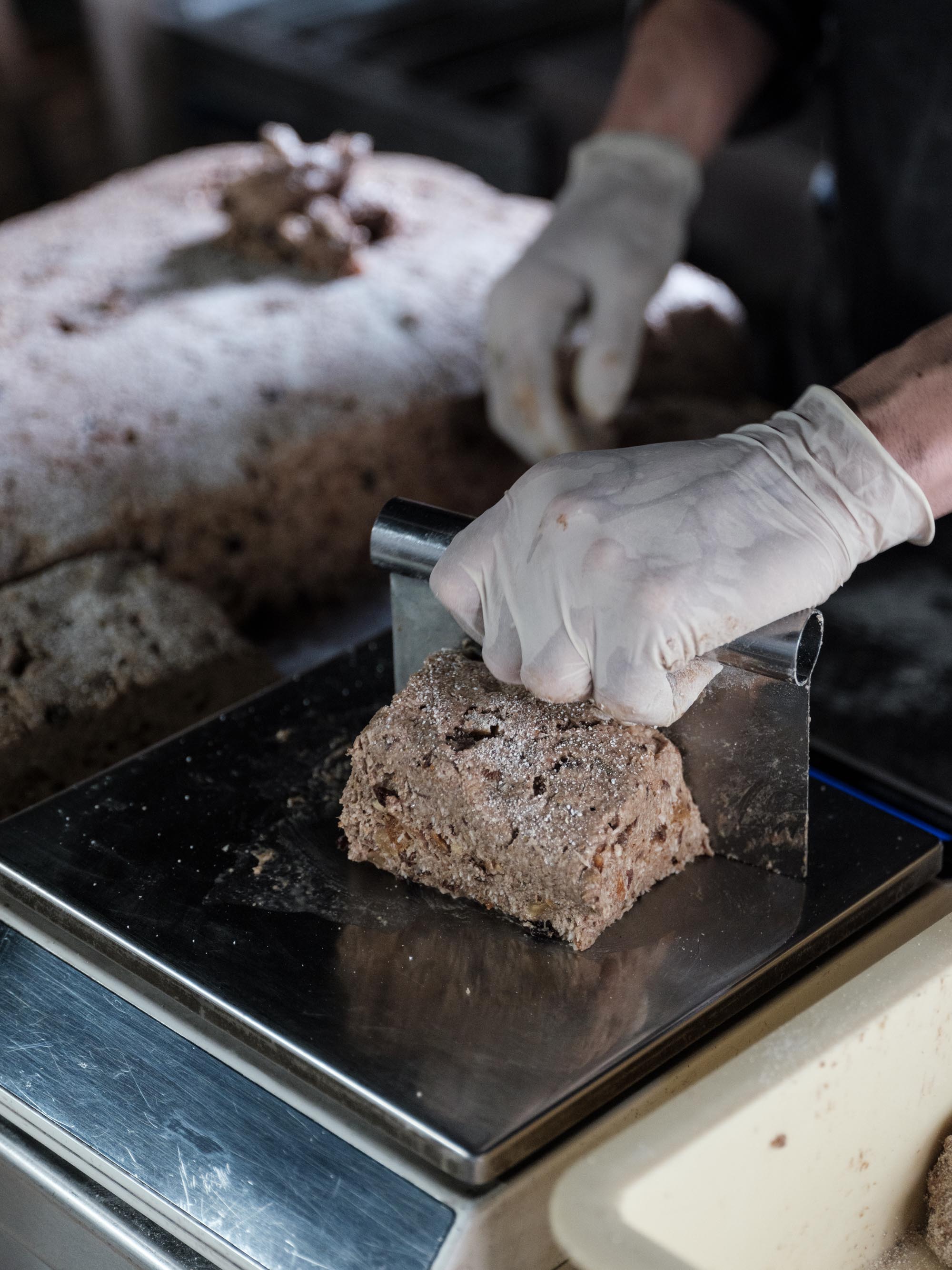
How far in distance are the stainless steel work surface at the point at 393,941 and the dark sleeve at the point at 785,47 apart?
5.27 ft

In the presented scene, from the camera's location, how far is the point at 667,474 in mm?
1275

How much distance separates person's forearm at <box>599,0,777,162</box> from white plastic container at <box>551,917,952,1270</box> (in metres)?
1.69

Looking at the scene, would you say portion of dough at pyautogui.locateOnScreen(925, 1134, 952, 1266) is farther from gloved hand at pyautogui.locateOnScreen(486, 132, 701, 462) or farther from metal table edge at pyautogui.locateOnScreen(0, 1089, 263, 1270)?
gloved hand at pyautogui.locateOnScreen(486, 132, 701, 462)

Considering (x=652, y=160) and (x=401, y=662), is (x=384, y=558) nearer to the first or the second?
(x=401, y=662)

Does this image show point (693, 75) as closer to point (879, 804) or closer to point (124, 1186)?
point (879, 804)

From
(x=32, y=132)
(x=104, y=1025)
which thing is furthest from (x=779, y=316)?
(x=32, y=132)

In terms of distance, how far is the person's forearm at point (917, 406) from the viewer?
4.41 feet

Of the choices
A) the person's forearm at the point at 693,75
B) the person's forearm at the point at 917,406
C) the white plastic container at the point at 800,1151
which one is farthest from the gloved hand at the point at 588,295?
the white plastic container at the point at 800,1151

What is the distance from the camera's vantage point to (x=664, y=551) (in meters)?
1.22

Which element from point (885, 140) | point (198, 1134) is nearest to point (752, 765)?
point (198, 1134)

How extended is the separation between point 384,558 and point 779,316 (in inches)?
87.6

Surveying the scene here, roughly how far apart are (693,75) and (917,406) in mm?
1256

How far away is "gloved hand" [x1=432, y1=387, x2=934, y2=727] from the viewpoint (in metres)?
1.21

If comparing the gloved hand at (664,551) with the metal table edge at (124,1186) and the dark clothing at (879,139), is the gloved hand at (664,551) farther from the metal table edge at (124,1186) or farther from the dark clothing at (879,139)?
the dark clothing at (879,139)
